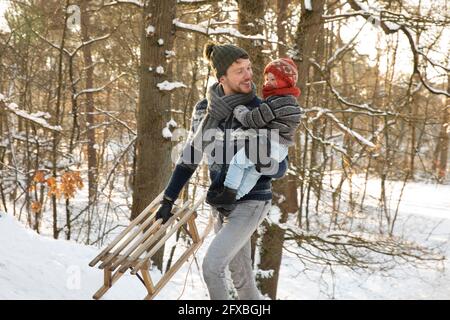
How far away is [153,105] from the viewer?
642 cm

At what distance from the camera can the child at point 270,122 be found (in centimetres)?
281

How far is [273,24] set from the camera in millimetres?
6816

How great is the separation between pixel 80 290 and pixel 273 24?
464cm

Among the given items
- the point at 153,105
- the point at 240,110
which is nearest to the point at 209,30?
the point at 153,105

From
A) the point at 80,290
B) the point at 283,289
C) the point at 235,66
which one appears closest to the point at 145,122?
the point at 80,290

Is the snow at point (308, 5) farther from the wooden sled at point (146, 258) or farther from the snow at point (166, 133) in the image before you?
the wooden sled at point (146, 258)

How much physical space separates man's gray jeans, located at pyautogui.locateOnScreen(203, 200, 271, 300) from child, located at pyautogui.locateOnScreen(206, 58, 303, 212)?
0.36 ft

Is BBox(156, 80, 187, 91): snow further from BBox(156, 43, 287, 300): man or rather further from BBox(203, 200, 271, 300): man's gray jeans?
BBox(203, 200, 271, 300): man's gray jeans

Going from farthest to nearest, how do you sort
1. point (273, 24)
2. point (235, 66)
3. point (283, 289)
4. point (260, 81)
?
point (283, 289) < point (273, 24) < point (260, 81) < point (235, 66)

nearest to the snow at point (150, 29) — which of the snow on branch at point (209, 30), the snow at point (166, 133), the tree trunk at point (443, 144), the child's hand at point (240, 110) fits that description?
the snow on branch at point (209, 30)

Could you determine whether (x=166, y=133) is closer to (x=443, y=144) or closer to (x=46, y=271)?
(x=46, y=271)

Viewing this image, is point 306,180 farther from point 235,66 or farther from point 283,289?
point 283,289
